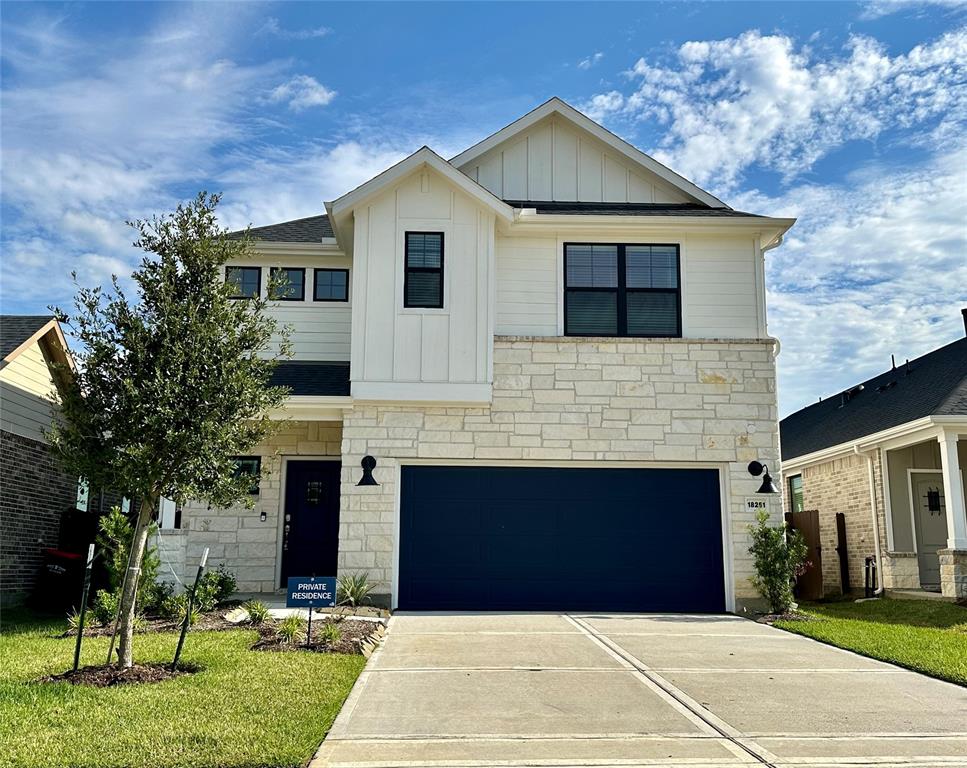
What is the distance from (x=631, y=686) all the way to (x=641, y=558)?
609 cm

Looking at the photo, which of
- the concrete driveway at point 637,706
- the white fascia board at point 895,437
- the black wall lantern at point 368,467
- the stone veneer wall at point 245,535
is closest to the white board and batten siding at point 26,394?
→ the stone veneer wall at point 245,535

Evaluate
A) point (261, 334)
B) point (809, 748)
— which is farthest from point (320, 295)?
point (809, 748)

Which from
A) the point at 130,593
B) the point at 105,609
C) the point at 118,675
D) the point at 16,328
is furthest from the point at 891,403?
the point at 16,328

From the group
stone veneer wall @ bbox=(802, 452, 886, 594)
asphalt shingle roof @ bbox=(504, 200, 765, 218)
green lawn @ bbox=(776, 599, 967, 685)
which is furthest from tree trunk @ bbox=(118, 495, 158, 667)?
stone veneer wall @ bbox=(802, 452, 886, 594)

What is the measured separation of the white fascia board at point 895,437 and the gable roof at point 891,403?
177 mm

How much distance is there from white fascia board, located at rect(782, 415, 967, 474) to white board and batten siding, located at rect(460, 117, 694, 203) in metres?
5.67

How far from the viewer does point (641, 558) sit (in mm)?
13398

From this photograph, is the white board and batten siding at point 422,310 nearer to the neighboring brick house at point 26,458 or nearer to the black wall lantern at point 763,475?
the black wall lantern at point 763,475

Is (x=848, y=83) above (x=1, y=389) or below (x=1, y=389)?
above

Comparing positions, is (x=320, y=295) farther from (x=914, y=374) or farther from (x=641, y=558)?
(x=914, y=374)

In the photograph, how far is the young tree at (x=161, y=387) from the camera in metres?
7.75

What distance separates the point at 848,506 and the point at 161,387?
50.2 feet

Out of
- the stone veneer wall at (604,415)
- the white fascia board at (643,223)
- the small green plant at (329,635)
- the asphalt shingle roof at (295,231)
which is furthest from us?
the asphalt shingle roof at (295,231)

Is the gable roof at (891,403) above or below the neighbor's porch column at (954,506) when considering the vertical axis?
above
